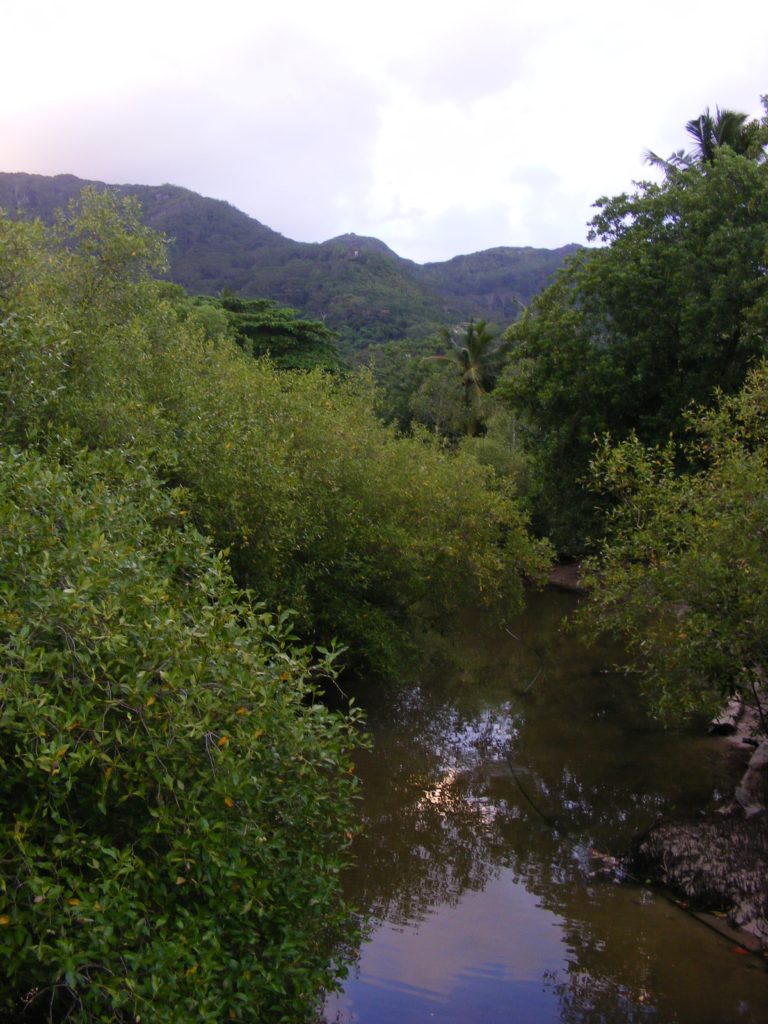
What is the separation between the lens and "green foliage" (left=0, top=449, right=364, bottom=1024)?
4.07 metres

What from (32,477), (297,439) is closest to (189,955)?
(32,477)

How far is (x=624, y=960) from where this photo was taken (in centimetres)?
817

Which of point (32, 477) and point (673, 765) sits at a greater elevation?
point (32, 477)

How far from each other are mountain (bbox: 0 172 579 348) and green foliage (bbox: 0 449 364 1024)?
189ft

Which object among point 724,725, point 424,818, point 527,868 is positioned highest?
point 724,725

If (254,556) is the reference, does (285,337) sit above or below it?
above

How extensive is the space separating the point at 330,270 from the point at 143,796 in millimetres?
102157

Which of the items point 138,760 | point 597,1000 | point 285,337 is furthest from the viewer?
point 285,337

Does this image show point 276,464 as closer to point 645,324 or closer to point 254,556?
point 254,556

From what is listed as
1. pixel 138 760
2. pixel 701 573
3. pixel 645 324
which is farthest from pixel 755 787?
pixel 645 324

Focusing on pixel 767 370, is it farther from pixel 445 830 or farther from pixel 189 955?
pixel 189 955

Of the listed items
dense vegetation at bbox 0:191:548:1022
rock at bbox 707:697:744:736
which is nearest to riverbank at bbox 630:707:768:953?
rock at bbox 707:697:744:736

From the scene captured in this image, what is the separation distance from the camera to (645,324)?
20359mm

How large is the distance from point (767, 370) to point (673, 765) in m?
5.97
